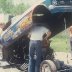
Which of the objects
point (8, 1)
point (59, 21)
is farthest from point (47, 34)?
point (8, 1)

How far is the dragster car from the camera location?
10969mm

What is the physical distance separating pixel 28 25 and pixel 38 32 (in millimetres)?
505

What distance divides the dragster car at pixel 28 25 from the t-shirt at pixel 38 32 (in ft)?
0.65

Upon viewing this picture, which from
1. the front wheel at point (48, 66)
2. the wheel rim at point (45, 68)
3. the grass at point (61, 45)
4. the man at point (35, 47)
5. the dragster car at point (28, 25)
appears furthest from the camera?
the grass at point (61, 45)

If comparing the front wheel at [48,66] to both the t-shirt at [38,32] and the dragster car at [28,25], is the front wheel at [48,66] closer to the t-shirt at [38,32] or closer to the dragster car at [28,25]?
the t-shirt at [38,32]

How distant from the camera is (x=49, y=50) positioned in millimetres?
12953

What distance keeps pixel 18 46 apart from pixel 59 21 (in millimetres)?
2102

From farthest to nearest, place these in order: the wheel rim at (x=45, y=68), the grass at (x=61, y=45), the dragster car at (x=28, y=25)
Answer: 1. the grass at (x=61, y=45)
2. the dragster car at (x=28, y=25)
3. the wheel rim at (x=45, y=68)

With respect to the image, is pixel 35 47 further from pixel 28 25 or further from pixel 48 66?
pixel 28 25

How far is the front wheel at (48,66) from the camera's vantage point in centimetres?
1043

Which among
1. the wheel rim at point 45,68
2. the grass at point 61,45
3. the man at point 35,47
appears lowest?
the wheel rim at point 45,68

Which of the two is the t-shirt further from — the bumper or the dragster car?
the bumper

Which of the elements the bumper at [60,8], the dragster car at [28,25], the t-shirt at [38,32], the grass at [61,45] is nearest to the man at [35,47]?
the t-shirt at [38,32]

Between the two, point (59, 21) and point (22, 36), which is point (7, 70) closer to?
point (22, 36)
